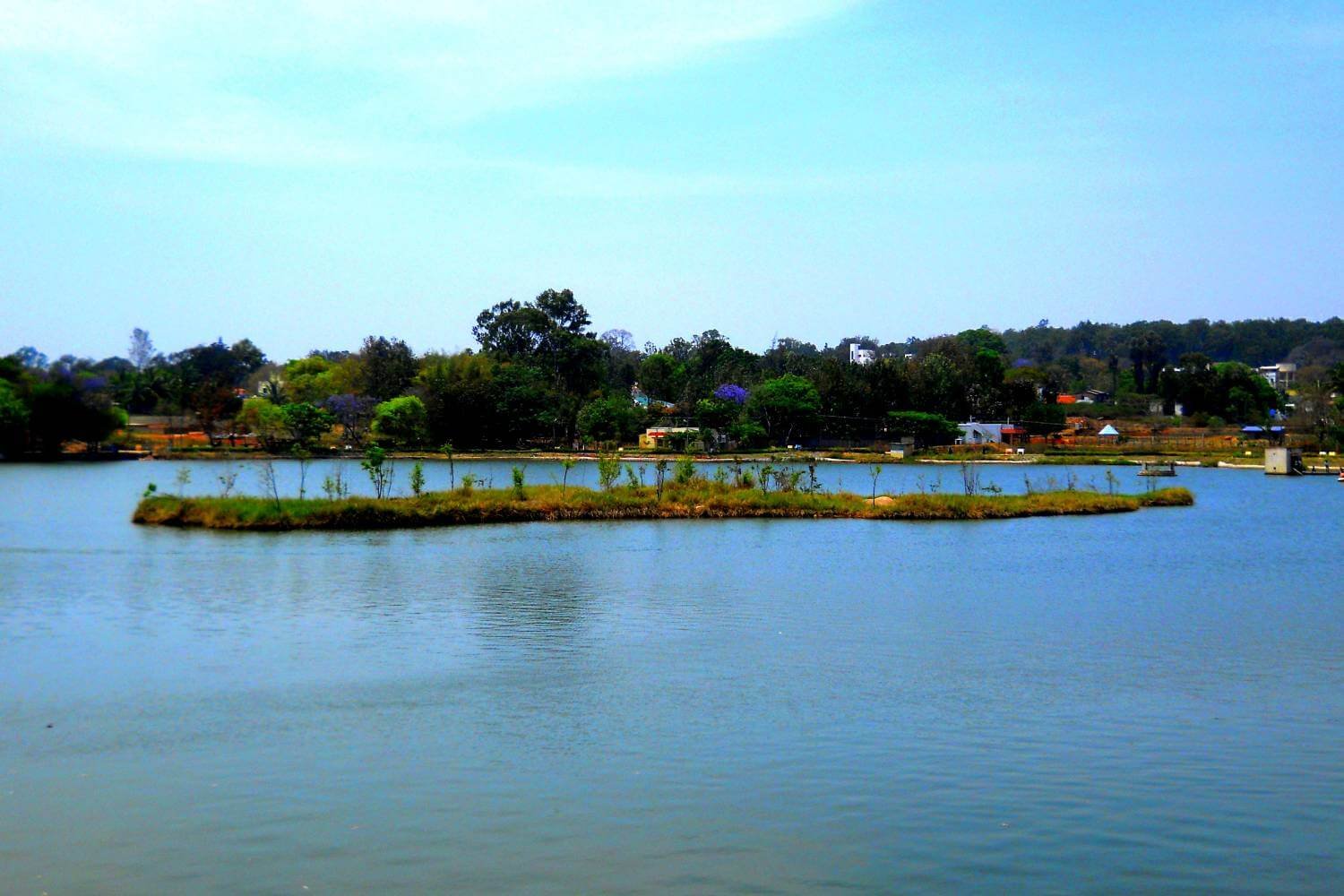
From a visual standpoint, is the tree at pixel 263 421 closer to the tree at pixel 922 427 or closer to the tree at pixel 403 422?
the tree at pixel 403 422

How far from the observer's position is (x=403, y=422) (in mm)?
81875

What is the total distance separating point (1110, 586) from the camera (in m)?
26.1

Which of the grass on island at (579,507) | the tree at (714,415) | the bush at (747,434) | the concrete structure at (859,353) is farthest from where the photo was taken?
the concrete structure at (859,353)

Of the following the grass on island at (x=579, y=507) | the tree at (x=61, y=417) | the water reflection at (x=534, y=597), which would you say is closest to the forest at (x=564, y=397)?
the tree at (x=61, y=417)

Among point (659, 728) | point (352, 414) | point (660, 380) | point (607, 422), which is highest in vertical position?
point (660, 380)

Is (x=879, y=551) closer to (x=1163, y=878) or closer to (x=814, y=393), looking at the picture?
(x=1163, y=878)

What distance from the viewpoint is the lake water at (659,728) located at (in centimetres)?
941

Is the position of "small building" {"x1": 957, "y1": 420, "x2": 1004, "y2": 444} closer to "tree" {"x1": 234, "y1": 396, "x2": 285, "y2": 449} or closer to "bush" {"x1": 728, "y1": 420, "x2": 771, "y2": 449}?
"bush" {"x1": 728, "y1": 420, "x2": 771, "y2": 449}

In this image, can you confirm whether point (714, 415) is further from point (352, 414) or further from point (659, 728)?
point (659, 728)

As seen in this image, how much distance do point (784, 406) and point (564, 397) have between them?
54.3ft

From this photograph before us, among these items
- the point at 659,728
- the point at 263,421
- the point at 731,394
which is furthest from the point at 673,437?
the point at 659,728

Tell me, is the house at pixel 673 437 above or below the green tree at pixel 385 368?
below

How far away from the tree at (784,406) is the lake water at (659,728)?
58.8 meters

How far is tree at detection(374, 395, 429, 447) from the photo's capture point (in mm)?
81750
